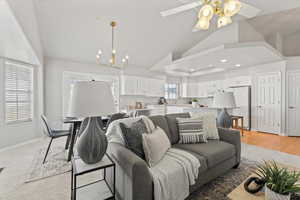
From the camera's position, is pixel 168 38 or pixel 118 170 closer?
pixel 118 170

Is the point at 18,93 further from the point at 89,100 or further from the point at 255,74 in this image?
the point at 255,74

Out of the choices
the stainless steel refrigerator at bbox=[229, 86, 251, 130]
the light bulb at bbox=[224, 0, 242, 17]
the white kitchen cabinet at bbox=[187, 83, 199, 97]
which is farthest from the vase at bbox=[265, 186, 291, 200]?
the white kitchen cabinet at bbox=[187, 83, 199, 97]

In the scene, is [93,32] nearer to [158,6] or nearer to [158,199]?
[158,6]

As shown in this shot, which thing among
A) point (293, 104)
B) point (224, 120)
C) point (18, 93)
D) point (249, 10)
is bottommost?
point (224, 120)

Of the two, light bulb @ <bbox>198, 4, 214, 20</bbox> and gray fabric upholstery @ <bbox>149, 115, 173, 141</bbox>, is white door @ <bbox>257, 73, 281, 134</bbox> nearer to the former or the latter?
light bulb @ <bbox>198, 4, 214, 20</bbox>

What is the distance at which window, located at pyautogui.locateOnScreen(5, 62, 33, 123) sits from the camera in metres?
3.60

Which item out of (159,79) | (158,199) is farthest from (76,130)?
(159,79)

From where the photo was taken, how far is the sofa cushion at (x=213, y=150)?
1846mm

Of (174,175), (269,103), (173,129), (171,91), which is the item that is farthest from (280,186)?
(171,91)

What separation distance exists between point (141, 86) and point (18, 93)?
12.8ft

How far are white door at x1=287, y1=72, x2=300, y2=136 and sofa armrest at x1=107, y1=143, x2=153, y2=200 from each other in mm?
5611

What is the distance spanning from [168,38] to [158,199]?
185 inches

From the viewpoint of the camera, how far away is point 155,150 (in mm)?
1609

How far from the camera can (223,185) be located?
75.4 inches
